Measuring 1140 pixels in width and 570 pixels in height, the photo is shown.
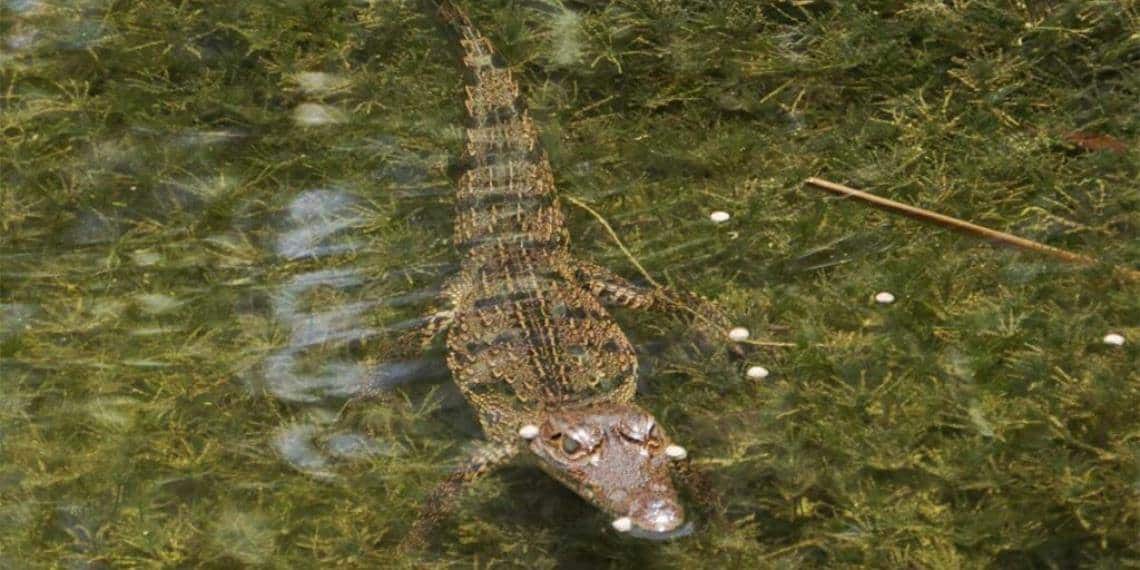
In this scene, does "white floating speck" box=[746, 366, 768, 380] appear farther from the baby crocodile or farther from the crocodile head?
the crocodile head

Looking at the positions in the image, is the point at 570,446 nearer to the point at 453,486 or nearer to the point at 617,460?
the point at 617,460

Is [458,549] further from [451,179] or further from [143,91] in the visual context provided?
[143,91]

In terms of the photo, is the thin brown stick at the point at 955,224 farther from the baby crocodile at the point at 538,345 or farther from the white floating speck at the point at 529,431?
the white floating speck at the point at 529,431

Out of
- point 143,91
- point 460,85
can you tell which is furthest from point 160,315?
point 460,85

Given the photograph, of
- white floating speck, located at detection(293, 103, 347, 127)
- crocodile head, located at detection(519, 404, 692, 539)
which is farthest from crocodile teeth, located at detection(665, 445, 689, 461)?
white floating speck, located at detection(293, 103, 347, 127)

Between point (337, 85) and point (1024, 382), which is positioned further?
point (337, 85)

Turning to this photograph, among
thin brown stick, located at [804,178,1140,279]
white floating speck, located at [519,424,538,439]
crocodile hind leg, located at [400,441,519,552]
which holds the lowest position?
crocodile hind leg, located at [400,441,519,552]
